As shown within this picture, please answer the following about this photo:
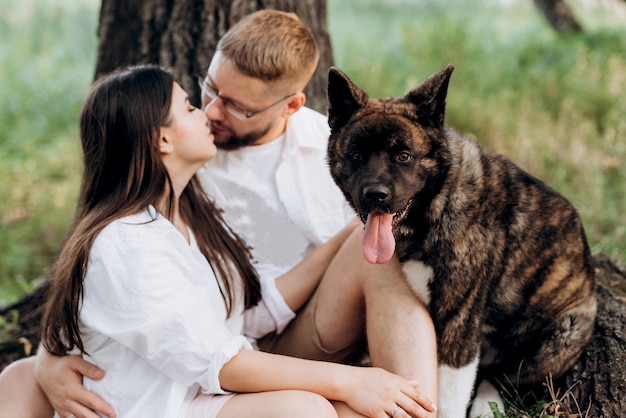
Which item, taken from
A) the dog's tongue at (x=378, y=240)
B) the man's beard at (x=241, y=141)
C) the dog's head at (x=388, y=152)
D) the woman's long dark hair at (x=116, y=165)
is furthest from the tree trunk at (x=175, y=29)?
the dog's tongue at (x=378, y=240)

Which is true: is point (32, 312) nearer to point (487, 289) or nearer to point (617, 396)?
point (487, 289)

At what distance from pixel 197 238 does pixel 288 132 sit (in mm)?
724

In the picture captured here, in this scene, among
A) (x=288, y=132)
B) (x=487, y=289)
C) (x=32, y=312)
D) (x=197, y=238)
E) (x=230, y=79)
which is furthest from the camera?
(x=32, y=312)

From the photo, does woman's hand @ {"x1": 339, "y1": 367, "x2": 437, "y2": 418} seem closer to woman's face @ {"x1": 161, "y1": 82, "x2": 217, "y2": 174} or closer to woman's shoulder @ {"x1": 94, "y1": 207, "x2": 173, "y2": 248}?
woman's shoulder @ {"x1": 94, "y1": 207, "x2": 173, "y2": 248}

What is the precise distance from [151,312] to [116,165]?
64 cm

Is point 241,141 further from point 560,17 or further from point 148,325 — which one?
point 560,17

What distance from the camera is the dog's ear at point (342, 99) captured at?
99.9 inches

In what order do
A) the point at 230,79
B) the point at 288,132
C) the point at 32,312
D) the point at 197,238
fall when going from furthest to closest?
→ the point at 32,312 → the point at 288,132 → the point at 230,79 → the point at 197,238

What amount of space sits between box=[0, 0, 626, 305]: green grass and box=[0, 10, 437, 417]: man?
2037 mm

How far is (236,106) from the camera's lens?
2969mm

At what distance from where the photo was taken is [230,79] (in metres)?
2.93

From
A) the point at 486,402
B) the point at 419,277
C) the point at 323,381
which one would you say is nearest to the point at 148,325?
the point at 323,381

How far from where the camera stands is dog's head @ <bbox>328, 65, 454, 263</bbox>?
238cm

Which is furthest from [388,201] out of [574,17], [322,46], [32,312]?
[574,17]
